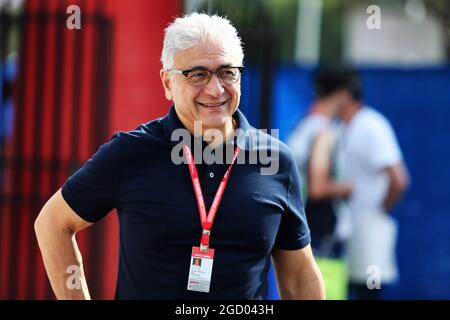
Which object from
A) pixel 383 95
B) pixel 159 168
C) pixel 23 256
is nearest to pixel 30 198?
pixel 23 256

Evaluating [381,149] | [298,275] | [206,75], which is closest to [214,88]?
[206,75]

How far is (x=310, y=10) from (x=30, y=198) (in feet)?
30.7

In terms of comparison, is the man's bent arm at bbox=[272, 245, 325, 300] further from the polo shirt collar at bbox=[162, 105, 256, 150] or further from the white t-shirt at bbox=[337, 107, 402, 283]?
the white t-shirt at bbox=[337, 107, 402, 283]

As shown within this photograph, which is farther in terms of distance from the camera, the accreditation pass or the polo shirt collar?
the polo shirt collar

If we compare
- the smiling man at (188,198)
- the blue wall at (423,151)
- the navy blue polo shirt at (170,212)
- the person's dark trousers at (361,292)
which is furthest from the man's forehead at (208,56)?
the blue wall at (423,151)

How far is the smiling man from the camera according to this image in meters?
2.92

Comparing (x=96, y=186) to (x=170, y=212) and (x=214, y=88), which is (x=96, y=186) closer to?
(x=170, y=212)

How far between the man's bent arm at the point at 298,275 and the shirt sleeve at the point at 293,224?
4 centimetres

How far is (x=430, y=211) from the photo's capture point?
7.51m

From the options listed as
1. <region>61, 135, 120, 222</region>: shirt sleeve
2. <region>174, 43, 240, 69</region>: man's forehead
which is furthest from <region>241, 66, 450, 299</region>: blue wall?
<region>61, 135, 120, 222</region>: shirt sleeve

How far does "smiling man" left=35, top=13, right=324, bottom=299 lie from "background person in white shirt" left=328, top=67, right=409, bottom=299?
3950mm

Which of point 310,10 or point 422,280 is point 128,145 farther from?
point 310,10

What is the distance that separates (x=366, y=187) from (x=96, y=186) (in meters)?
4.35
